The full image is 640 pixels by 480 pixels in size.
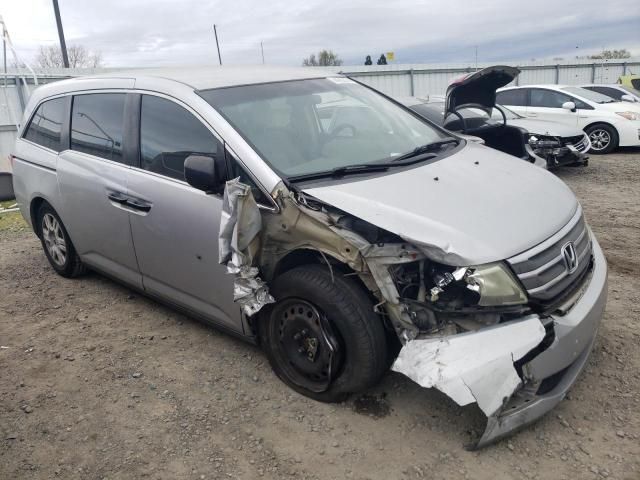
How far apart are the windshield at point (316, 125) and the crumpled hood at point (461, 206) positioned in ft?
1.06

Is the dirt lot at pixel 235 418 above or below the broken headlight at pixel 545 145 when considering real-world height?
below

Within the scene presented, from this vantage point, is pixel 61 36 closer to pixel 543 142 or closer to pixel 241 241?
pixel 543 142

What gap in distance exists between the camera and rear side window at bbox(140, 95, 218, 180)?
10.3 ft

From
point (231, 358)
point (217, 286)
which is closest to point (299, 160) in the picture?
point (217, 286)

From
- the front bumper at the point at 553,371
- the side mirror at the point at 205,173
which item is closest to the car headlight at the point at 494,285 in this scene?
the front bumper at the point at 553,371

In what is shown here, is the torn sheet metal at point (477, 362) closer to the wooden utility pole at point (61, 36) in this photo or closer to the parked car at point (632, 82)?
the parked car at point (632, 82)

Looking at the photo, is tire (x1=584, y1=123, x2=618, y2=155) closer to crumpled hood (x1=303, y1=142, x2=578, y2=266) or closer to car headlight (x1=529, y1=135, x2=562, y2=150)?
car headlight (x1=529, y1=135, x2=562, y2=150)

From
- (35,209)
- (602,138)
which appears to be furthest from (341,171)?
(602,138)

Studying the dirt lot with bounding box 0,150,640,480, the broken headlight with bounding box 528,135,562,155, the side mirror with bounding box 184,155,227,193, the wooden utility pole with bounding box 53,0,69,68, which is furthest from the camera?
the wooden utility pole with bounding box 53,0,69,68

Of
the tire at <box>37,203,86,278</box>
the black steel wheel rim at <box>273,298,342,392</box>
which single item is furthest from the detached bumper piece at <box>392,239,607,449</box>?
the tire at <box>37,203,86,278</box>

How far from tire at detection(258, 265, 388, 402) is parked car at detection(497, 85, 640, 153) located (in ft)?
31.6

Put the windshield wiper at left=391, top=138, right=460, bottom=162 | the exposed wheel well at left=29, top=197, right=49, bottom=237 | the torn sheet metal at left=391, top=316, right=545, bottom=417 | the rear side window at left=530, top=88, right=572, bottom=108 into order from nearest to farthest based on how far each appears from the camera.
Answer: the torn sheet metal at left=391, top=316, right=545, bottom=417 → the windshield wiper at left=391, top=138, right=460, bottom=162 → the exposed wheel well at left=29, top=197, right=49, bottom=237 → the rear side window at left=530, top=88, right=572, bottom=108

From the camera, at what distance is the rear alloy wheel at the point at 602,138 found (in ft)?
36.4

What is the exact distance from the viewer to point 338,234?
255cm
